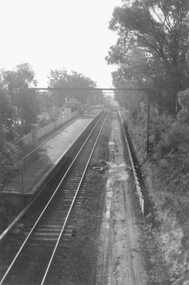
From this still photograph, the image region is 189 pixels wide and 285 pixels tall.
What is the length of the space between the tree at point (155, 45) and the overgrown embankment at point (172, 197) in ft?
13.0

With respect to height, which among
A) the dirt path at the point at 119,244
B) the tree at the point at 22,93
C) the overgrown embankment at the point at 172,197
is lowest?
the dirt path at the point at 119,244

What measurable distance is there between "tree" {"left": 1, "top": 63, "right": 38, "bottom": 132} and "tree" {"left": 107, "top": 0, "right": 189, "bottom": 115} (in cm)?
936

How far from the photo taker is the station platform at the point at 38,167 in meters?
17.2

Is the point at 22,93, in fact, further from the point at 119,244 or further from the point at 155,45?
the point at 119,244

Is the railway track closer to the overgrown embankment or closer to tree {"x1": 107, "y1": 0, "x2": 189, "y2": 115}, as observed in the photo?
the overgrown embankment

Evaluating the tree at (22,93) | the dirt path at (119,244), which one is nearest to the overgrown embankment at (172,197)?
the dirt path at (119,244)

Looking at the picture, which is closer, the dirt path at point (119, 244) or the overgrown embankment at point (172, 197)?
the dirt path at point (119, 244)

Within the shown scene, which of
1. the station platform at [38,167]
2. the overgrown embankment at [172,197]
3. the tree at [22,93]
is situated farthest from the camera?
the tree at [22,93]

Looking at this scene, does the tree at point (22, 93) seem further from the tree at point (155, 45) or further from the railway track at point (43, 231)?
the railway track at point (43, 231)

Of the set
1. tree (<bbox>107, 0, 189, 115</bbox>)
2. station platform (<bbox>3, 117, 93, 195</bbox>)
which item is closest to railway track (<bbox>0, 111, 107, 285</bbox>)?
station platform (<bbox>3, 117, 93, 195</bbox>)

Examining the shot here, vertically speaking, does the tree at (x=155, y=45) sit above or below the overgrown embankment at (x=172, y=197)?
above

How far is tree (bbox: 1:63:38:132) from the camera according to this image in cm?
3086

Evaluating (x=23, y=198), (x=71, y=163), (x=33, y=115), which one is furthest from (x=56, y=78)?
(x=23, y=198)

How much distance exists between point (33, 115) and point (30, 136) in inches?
166
